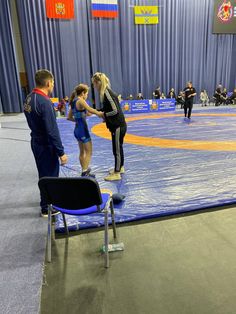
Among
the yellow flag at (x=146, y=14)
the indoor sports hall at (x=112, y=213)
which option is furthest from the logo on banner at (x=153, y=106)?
the yellow flag at (x=146, y=14)

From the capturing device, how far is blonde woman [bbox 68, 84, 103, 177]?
13.8 ft

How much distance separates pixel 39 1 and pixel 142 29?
275 inches

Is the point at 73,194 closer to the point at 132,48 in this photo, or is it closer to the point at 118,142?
the point at 118,142

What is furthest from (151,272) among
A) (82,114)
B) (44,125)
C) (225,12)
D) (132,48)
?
(225,12)

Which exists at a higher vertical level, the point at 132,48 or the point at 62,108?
the point at 132,48

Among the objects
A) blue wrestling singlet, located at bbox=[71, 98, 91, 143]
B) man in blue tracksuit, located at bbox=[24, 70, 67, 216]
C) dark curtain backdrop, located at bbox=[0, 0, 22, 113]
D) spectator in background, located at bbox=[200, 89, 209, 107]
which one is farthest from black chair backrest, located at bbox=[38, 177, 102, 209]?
Result: spectator in background, located at bbox=[200, 89, 209, 107]

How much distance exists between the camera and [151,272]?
228 centimetres

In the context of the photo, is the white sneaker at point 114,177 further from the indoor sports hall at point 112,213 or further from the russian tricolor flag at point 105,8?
the russian tricolor flag at point 105,8

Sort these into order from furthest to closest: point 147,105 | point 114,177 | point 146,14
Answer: point 146,14 < point 147,105 < point 114,177

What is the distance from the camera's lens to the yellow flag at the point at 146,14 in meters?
17.5

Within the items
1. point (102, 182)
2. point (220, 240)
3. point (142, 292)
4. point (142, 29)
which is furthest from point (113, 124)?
point (142, 29)

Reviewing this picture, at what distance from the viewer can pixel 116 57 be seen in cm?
1788

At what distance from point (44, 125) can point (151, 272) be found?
191cm

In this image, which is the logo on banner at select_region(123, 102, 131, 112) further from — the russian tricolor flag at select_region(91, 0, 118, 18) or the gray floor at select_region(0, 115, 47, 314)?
the gray floor at select_region(0, 115, 47, 314)
